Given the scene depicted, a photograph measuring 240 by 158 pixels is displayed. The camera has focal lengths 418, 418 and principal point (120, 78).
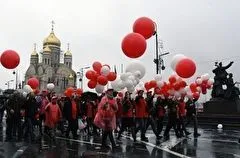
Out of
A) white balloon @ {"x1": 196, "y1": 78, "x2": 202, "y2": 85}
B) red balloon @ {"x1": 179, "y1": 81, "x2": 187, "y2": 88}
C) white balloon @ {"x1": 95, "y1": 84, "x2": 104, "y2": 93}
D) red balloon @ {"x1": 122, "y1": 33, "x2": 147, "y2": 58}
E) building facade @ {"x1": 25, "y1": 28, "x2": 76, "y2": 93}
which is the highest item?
building facade @ {"x1": 25, "y1": 28, "x2": 76, "y2": 93}

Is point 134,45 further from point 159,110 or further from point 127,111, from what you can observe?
point 159,110

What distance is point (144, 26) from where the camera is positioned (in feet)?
43.0

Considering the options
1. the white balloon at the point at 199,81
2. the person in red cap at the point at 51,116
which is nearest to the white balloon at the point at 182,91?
the white balloon at the point at 199,81

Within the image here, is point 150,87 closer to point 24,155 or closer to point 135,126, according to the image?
point 135,126

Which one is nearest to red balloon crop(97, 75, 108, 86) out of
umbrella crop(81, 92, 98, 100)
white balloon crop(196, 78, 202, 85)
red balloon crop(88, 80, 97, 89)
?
red balloon crop(88, 80, 97, 89)

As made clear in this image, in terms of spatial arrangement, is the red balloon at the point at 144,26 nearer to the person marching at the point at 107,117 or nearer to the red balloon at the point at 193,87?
the person marching at the point at 107,117

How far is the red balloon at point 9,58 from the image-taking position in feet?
48.5

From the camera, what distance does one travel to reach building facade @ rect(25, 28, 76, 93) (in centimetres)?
9678

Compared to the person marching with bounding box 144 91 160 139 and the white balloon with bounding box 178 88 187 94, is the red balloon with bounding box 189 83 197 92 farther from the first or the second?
the person marching with bounding box 144 91 160 139

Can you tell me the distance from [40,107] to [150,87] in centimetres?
402

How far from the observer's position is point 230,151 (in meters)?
10.3

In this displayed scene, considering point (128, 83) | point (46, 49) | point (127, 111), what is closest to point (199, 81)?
point (128, 83)

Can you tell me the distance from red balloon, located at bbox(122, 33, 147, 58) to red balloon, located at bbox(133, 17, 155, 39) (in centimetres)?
83

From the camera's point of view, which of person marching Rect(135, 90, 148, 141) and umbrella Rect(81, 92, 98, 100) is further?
umbrella Rect(81, 92, 98, 100)
